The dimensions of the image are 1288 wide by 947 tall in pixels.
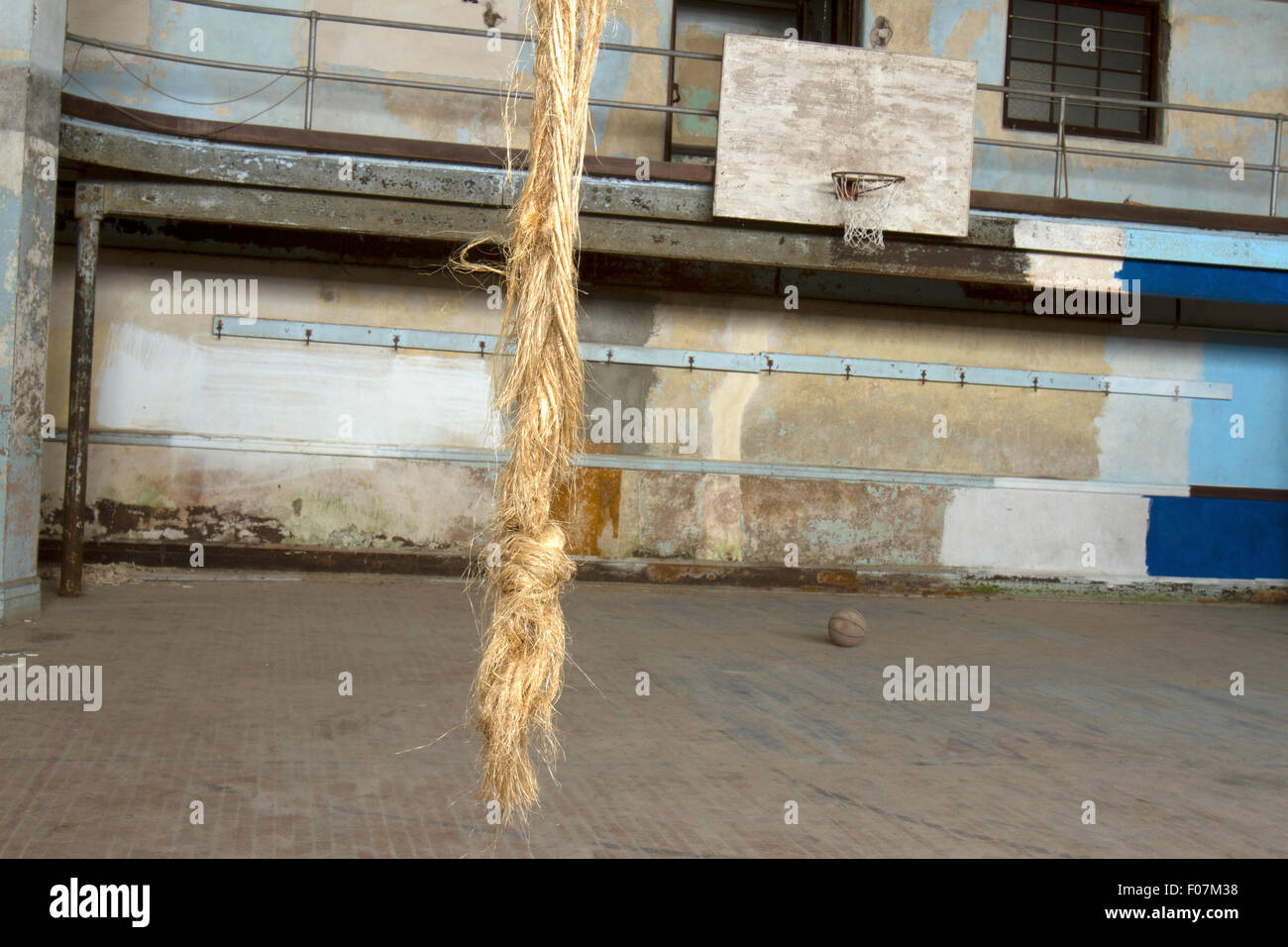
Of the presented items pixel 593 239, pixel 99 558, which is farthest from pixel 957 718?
pixel 99 558

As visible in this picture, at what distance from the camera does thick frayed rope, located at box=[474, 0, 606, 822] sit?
11.8ft

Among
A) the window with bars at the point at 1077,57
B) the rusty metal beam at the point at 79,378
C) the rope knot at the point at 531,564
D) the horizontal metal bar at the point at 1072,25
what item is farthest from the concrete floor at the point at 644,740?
the horizontal metal bar at the point at 1072,25

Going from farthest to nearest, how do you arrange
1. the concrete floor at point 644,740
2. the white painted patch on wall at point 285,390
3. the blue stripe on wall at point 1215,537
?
the blue stripe on wall at point 1215,537 < the white painted patch on wall at point 285,390 < the concrete floor at point 644,740

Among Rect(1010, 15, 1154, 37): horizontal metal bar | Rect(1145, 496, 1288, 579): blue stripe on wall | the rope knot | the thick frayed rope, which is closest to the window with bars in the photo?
Rect(1010, 15, 1154, 37): horizontal metal bar

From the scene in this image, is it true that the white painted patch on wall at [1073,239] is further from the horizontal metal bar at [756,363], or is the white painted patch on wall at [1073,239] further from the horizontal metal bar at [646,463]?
the horizontal metal bar at [646,463]

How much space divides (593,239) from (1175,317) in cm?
692

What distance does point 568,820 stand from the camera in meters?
4.94

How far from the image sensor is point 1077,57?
1295 centimetres

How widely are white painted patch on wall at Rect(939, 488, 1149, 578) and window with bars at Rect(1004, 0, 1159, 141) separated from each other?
4057mm

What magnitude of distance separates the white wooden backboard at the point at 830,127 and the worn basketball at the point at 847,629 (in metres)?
3.46

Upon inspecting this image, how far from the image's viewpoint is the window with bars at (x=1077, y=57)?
12.9 metres

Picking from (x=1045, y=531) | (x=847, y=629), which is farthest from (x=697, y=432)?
(x=1045, y=531)

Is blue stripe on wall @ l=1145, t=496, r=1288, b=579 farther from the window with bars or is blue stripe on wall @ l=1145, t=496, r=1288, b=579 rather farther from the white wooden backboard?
the white wooden backboard

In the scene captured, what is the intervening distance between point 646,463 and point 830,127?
3932 millimetres
